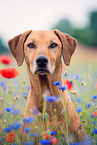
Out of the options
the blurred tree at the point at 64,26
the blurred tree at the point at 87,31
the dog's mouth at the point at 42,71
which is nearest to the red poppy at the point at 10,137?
the dog's mouth at the point at 42,71

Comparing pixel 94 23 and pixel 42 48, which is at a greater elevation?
pixel 42 48

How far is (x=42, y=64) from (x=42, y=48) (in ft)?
0.90

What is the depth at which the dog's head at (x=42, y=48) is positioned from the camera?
2.67m

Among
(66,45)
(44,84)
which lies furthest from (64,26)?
(44,84)

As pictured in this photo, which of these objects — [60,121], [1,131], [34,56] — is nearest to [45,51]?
[34,56]

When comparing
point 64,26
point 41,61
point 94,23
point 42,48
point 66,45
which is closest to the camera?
point 41,61

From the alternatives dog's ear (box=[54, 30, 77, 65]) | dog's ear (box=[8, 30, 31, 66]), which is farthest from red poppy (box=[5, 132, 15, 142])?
Answer: dog's ear (box=[54, 30, 77, 65])

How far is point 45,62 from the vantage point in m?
2.64

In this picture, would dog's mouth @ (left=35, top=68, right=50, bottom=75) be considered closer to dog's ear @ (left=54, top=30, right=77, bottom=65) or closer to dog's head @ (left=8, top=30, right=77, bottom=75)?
dog's head @ (left=8, top=30, right=77, bottom=75)

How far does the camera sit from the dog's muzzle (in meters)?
2.61

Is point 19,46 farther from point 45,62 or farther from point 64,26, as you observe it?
point 64,26

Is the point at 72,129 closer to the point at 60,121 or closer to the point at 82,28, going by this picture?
the point at 60,121

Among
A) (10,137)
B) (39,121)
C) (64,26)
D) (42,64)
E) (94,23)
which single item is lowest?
(64,26)

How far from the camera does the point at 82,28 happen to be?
23.1 metres
